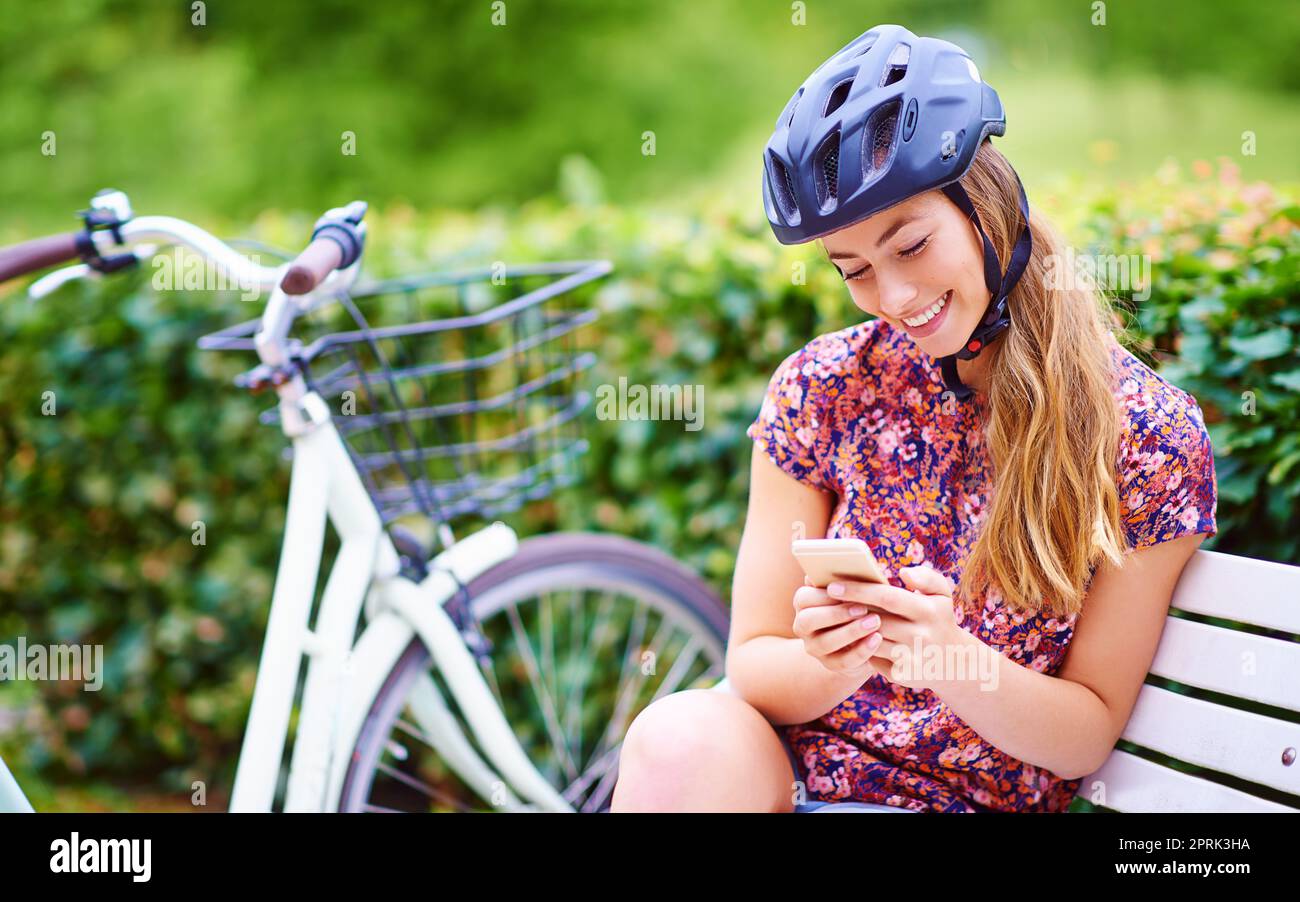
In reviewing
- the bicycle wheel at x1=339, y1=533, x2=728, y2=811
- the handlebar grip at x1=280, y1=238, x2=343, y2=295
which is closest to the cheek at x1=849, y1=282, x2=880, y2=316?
the handlebar grip at x1=280, y1=238, x2=343, y2=295

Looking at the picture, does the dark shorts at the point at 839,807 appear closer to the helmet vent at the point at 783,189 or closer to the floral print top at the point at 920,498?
the floral print top at the point at 920,498

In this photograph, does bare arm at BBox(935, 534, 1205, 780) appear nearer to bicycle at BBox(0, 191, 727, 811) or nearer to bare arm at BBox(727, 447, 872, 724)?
bare arm at BBox(727, 447, 872, 724)

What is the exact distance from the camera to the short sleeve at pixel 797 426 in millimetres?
1727

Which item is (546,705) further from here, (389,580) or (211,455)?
(211,455)

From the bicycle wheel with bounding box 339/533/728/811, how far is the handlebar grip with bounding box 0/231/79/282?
86 cm

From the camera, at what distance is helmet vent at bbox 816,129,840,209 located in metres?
1.56

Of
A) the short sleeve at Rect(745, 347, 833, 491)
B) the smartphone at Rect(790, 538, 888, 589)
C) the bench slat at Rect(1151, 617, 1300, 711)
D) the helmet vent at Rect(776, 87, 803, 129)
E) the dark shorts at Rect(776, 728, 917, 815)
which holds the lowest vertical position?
the dark shorts at Rect(776, 728, 917, 815)

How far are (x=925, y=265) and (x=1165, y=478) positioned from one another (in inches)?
15.9

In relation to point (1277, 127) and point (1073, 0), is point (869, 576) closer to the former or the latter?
point (1277, 127)

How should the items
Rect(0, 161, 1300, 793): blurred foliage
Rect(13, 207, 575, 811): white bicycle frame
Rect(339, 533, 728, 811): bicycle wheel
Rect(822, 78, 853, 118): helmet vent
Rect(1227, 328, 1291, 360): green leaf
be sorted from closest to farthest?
1. Rect(822, 78, 853, 118): helmet vent
2. Rect(1227, 328, 1291, 360): green leaf
3. Rect(13, 207, 575, 811): white bicycle frame
4. Rect(339, 533, 728, 811): bicycle wheel
5. Rect(0, 161, 1300, 793): blurred foliage

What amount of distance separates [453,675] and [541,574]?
272mm

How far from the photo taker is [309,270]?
1.81 metres

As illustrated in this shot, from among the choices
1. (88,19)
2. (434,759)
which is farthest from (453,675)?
(88,19)

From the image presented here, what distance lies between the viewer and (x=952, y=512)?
1674 millimetres
